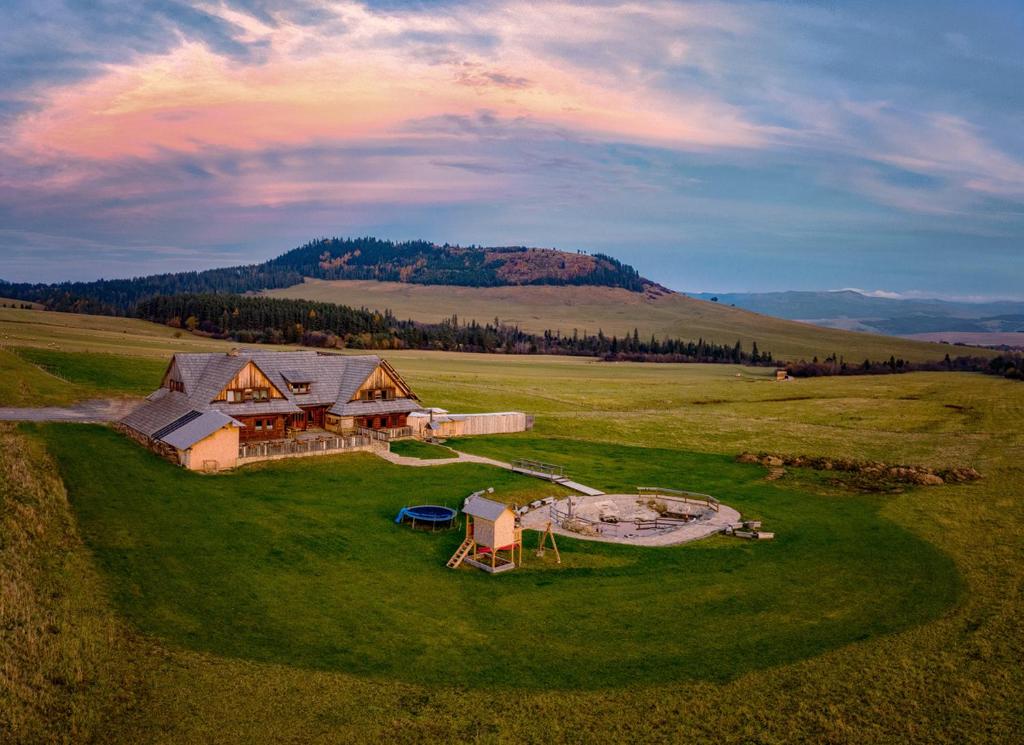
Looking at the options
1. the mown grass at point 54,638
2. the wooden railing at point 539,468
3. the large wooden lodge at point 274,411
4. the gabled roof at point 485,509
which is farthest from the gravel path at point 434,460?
the mown grass at point 54,638

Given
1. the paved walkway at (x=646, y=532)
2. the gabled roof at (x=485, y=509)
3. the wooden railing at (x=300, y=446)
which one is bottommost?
the paved walkway at (x=646, y=532)

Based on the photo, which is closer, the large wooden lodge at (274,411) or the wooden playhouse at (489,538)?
the wooden playhouse at (489,538)

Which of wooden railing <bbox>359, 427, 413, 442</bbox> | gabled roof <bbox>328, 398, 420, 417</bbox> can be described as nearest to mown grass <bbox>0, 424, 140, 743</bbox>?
wooden railing <bbox>359, 427, 413, 442</bbox>

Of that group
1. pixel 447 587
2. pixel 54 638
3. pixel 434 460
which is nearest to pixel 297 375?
pixel 434 460

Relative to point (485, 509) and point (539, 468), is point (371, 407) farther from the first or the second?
point (485, 509)

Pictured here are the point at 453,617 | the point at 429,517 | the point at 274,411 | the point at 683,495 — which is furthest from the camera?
the point at 274,411

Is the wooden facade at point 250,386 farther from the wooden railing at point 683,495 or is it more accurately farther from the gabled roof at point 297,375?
the wooden railing at point 683,495
